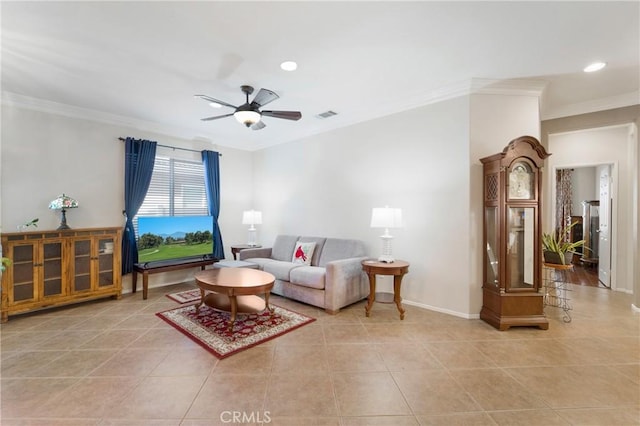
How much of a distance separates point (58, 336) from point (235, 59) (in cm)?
350

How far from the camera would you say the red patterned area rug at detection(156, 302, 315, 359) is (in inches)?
107

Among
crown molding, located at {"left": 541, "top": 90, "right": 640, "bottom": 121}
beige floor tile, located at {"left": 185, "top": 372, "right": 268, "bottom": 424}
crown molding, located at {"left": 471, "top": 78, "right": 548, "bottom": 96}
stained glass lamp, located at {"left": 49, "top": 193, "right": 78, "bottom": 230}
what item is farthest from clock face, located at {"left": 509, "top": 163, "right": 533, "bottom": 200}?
stained glass lamp, located at {"left": 49, "top": 193, "right": 78, "bottom": 230}

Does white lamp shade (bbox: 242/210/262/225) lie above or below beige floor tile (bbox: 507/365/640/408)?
above

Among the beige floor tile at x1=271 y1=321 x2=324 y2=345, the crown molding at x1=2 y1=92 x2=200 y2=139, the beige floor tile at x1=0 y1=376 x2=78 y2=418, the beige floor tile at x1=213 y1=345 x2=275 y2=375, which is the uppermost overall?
the crown molding at x1=2 y1=92 x2=200 y2=139

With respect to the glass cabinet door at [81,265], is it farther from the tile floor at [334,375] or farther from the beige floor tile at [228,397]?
the beige floor tile at [228,397]

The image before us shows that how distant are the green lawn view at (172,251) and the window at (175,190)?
0.72 meters

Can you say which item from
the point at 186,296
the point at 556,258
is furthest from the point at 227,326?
the point at 556,258

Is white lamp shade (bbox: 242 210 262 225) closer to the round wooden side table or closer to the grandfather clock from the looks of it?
the round wooden side table

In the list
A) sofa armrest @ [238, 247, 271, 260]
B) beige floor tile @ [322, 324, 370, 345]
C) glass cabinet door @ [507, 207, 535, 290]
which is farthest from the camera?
sofa armrest @ [238, 247, 271, 260]

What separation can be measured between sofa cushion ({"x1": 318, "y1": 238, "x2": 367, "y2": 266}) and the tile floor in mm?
1137

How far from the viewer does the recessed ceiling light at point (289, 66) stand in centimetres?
291

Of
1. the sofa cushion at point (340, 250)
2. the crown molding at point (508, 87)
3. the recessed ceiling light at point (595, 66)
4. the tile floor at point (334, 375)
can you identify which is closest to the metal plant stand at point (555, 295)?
the tile floor at point (334, 375)

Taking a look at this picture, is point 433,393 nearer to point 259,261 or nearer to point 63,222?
point 259,261

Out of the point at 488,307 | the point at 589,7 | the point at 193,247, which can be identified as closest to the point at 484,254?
the point at 488,307
